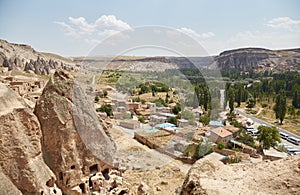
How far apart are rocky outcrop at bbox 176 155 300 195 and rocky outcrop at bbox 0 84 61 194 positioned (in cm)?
444

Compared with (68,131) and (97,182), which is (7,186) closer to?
(68,131)

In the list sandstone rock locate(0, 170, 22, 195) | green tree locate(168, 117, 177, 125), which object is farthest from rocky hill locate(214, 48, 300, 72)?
sandstone rock locate(0, 170, 22, 195)

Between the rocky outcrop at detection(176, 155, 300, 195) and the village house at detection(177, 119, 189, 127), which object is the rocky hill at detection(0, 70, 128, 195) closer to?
the rocky outcrop at detection(176, 155, 300, 195)

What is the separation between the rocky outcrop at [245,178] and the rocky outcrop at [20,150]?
4.44 meters

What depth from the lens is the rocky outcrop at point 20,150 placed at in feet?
20.9

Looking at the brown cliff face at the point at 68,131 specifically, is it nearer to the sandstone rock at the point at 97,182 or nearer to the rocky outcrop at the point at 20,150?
the sandstone rock at the point at 97,182

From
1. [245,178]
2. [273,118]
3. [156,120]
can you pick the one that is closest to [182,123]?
[156,120]

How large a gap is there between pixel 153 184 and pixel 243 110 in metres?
37.9

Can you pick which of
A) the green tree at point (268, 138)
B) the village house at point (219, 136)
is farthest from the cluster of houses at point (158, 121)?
the green tree at point (268, 138)

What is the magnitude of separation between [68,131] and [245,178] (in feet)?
20.5

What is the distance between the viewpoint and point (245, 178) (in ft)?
15.1

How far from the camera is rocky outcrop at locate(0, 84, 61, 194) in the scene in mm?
6359

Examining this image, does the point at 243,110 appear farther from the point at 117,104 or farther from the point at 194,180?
the point at 194,180

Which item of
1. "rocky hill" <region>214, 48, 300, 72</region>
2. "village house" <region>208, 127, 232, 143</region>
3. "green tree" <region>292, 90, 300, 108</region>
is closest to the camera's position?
"village house" <region>208, 127, 232, 143</region>
